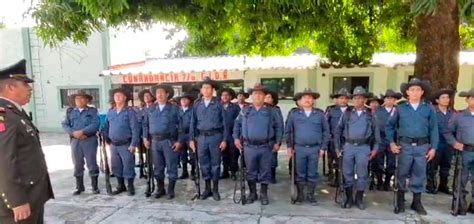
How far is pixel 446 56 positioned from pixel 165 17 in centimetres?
455

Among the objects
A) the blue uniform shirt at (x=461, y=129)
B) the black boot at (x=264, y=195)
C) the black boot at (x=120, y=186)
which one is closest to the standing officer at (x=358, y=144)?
the blue uniform shirt at (x=461, y=129)

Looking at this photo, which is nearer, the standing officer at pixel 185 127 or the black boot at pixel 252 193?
the black boot at pixel 252 193

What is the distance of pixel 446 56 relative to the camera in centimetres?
621

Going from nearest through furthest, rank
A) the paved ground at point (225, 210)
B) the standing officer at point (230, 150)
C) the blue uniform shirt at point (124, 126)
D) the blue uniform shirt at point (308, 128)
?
the paved ground at point (225, 210), the blue uniform shirt at point (308, 128), the blue uniform shirt at point (124, 126), the standing officer at point (230, 150)

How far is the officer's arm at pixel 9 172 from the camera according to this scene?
279 cm

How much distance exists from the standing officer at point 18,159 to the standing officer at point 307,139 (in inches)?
125

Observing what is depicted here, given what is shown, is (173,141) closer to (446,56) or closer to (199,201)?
(199,201)

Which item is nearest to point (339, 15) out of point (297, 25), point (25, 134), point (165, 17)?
point (297, 25)

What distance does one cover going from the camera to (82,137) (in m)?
5.84

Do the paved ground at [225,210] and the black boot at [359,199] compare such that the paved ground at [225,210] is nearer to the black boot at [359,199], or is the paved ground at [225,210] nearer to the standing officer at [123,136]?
the black boot at [359,199]

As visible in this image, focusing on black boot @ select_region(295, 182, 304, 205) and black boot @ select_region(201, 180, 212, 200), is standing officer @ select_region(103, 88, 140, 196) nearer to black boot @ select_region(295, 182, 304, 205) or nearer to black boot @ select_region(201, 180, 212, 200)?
black boot @ select_region(201, 180, 212, 200)

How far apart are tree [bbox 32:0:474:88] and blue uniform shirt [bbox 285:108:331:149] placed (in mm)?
1443

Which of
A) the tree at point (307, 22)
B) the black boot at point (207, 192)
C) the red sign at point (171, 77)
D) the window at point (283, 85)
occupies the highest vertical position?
the tree at point (307, 22)

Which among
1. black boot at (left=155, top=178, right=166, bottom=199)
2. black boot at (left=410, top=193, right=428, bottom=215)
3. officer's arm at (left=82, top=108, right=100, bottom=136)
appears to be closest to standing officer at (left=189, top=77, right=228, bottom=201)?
black boot at (left=155, top=178, right=166, bottom=199)
